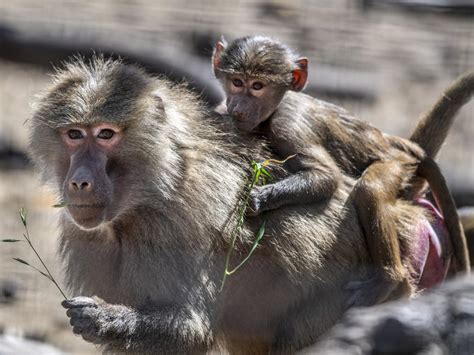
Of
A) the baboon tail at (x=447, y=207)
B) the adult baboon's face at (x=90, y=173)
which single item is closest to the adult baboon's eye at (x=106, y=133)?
the adult baboon's face at (x=90, y=173)

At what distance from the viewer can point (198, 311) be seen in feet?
12.4

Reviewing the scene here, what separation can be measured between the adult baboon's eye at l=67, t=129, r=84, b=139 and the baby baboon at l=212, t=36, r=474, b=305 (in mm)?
711

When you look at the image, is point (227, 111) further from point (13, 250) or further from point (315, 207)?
point (13, 250)

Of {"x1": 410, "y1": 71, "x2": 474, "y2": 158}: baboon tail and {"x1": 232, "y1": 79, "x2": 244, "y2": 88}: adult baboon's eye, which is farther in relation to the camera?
{"x1": 410, "y1": 71, "x2": 474, "y2": 158}: baboon tail

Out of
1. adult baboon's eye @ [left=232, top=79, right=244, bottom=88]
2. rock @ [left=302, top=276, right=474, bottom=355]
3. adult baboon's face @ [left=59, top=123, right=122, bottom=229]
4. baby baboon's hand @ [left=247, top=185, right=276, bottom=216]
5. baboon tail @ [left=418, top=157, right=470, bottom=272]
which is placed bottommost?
baboon tail @ [left=418, top=157, right=470, bottom=272]

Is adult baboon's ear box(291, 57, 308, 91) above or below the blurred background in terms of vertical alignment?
above

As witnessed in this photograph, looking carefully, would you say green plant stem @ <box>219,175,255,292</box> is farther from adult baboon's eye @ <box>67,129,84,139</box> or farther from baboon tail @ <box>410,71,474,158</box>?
baboon tail @ <box>410,71,474,158</box>

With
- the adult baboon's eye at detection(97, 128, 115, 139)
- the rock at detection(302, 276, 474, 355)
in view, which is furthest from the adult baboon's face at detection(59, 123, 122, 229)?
the rock at detection(302, 276, 474, 355)

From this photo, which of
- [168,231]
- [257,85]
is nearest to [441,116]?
[257,85]

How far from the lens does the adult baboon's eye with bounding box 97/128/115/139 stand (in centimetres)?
367

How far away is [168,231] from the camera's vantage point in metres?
3.76

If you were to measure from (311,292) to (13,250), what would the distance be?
8.15 feet

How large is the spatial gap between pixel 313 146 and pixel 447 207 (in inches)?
32.4

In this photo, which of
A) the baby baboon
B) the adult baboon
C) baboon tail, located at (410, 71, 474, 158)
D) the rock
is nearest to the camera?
the rock
